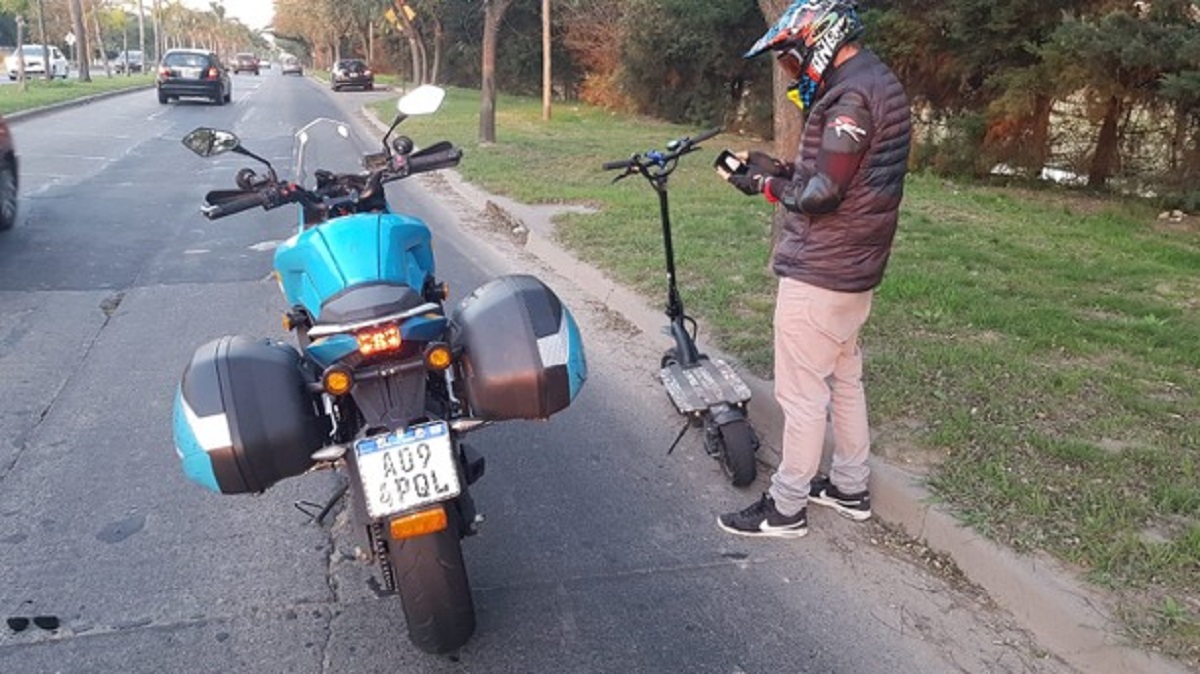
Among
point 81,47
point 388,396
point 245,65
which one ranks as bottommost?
point 388,396

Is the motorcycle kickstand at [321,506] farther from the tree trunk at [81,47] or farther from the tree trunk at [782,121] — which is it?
the tree trunk at [81,47]

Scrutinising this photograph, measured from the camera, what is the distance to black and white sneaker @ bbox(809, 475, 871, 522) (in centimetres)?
387

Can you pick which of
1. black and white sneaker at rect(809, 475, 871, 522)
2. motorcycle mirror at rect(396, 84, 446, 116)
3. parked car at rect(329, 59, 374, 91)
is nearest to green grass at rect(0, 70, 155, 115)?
parked car at rect(329, 59, 374, 91)

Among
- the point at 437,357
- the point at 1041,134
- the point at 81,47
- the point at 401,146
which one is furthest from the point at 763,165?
the point at 81,47

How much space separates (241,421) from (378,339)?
446 mm

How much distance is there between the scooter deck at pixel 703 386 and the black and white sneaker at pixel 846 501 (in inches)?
21.2

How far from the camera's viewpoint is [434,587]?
2.76 m

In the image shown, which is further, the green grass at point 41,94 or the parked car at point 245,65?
the parked car at point 245,65

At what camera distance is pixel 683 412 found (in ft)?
14.0

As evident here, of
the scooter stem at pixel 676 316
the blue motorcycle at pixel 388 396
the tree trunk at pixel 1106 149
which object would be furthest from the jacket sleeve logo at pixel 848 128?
the tree trunk at pixel 1106 149

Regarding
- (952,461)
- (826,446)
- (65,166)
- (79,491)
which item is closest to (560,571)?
(826,446)

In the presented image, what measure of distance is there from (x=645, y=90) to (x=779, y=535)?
22822 millimetres

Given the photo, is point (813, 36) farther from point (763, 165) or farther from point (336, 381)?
point (336, 381)

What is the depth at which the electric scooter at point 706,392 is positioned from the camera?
4098 millimetres
